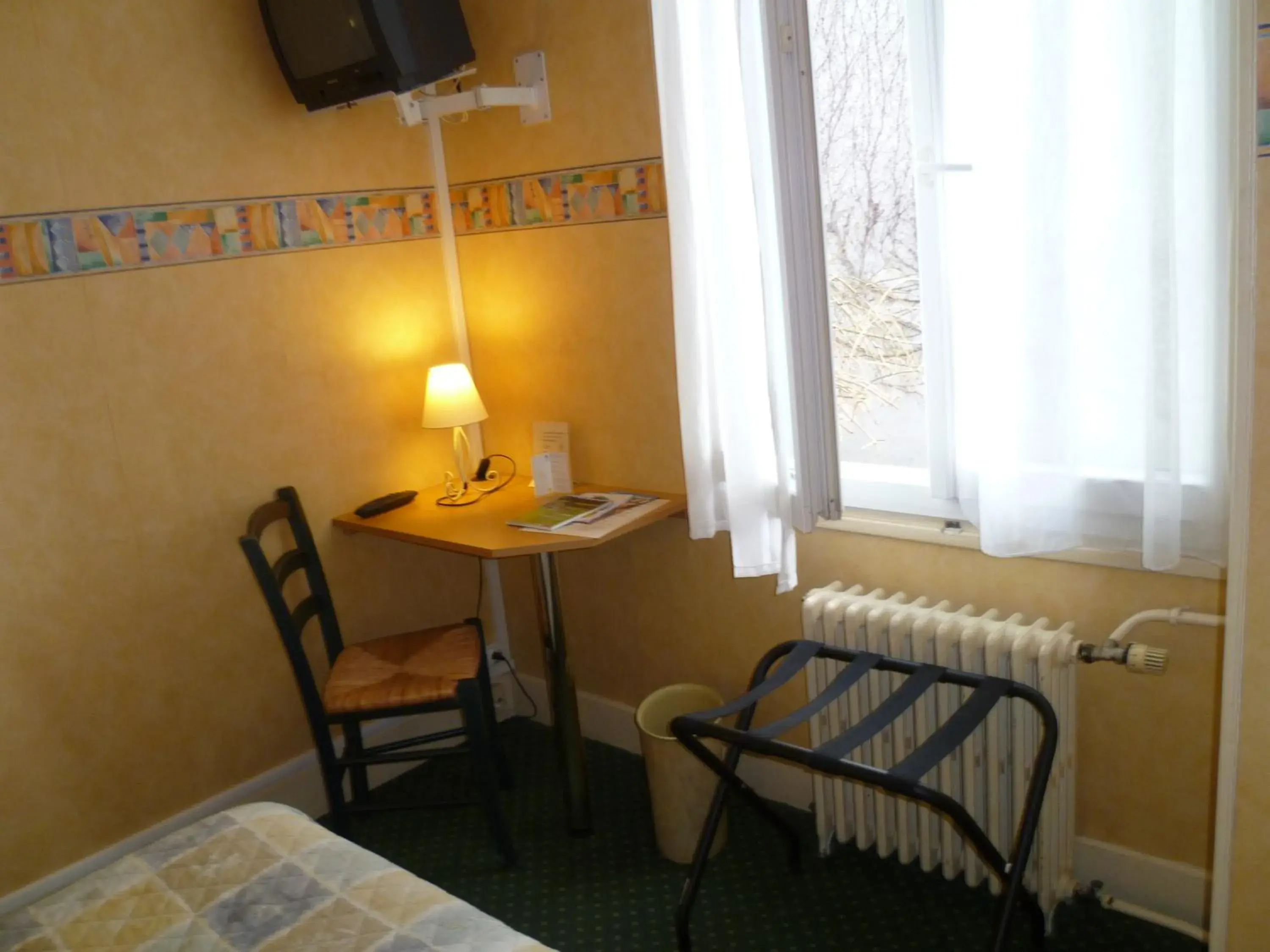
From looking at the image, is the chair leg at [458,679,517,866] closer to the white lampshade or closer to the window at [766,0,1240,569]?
the white lampshade

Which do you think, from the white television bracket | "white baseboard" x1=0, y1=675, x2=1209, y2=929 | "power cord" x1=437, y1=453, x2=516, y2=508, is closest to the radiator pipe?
"white baseboard" x1=0, y1=675, x2=1209, y2=929

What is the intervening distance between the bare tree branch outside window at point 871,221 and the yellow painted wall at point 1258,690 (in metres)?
0.85

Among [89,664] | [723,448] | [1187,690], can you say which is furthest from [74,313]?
[1187,690]

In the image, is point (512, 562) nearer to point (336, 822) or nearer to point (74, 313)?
point (336, 822)

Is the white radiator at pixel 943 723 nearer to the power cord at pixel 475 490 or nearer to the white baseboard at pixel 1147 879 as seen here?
the white baseboard at pixel 1147 879

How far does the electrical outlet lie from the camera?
11.3 feet

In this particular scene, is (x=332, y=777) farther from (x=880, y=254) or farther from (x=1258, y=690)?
(x=1258, y=690)

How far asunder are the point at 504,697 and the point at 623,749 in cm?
46

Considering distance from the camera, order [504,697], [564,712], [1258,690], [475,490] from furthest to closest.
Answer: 1. [504,697]
2. [475,490]
3. [564,712]
4. [1258,690]

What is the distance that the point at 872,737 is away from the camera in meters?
2.07

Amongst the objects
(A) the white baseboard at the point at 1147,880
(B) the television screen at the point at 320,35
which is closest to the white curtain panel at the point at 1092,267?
(A) the white baseboard at the point at 1147,880

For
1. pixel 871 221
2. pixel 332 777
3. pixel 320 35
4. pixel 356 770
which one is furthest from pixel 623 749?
pixel 320 35

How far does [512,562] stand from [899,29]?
1902mm

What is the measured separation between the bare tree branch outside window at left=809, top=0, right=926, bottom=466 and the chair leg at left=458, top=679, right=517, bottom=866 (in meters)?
1.09
